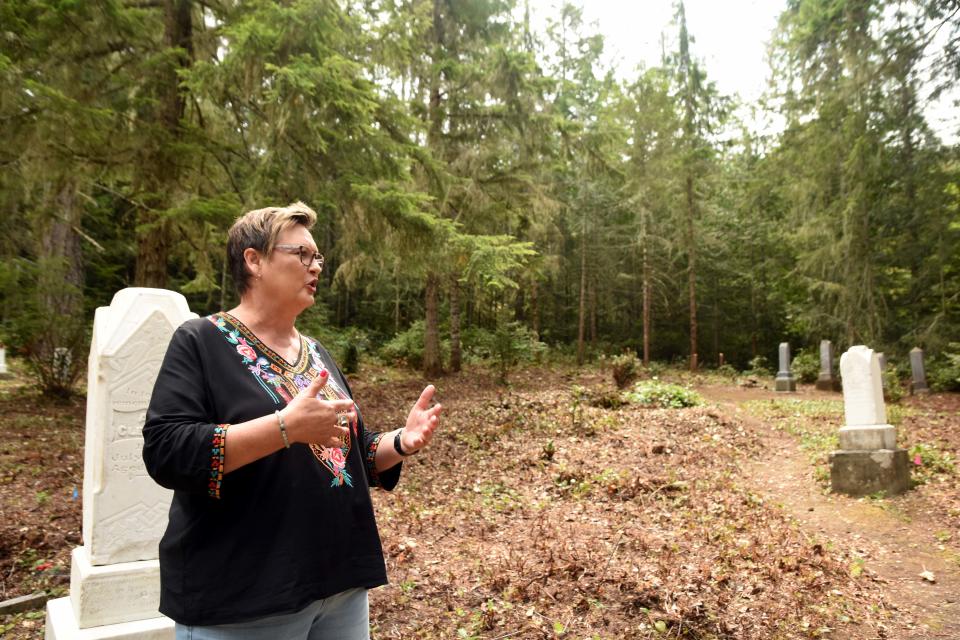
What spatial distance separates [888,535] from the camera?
5.71m

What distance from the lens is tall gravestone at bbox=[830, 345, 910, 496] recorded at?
6797 mm

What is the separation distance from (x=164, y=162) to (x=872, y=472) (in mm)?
9091

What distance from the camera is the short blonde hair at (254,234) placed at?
1.75 m

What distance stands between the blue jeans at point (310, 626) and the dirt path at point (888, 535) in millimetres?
3745

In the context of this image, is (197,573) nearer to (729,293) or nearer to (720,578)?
(720,578)

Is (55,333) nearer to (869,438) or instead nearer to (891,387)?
(869,438)

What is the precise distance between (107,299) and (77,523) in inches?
648

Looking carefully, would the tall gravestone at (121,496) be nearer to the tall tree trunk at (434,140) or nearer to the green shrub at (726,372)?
the tall tree trunk at (434,140)

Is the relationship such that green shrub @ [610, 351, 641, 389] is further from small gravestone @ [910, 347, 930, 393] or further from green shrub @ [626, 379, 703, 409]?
small gravestone @ [910, 347, 930, 393]

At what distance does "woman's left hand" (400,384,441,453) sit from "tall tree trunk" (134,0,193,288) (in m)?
6.55

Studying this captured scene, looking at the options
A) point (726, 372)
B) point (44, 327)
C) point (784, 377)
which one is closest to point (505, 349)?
point (44, 327)

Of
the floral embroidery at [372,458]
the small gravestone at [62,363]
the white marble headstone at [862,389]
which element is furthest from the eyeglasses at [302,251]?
the small gravestone at [62,363]

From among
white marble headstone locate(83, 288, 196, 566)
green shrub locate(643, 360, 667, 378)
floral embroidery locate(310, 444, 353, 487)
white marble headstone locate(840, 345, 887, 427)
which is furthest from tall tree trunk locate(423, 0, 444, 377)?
floral embroidery locate(310, 444, 353, 487)

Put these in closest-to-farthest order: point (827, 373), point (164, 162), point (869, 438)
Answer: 1. point (869, 438)
2. point (164, 162)
3. point (827, 373)
